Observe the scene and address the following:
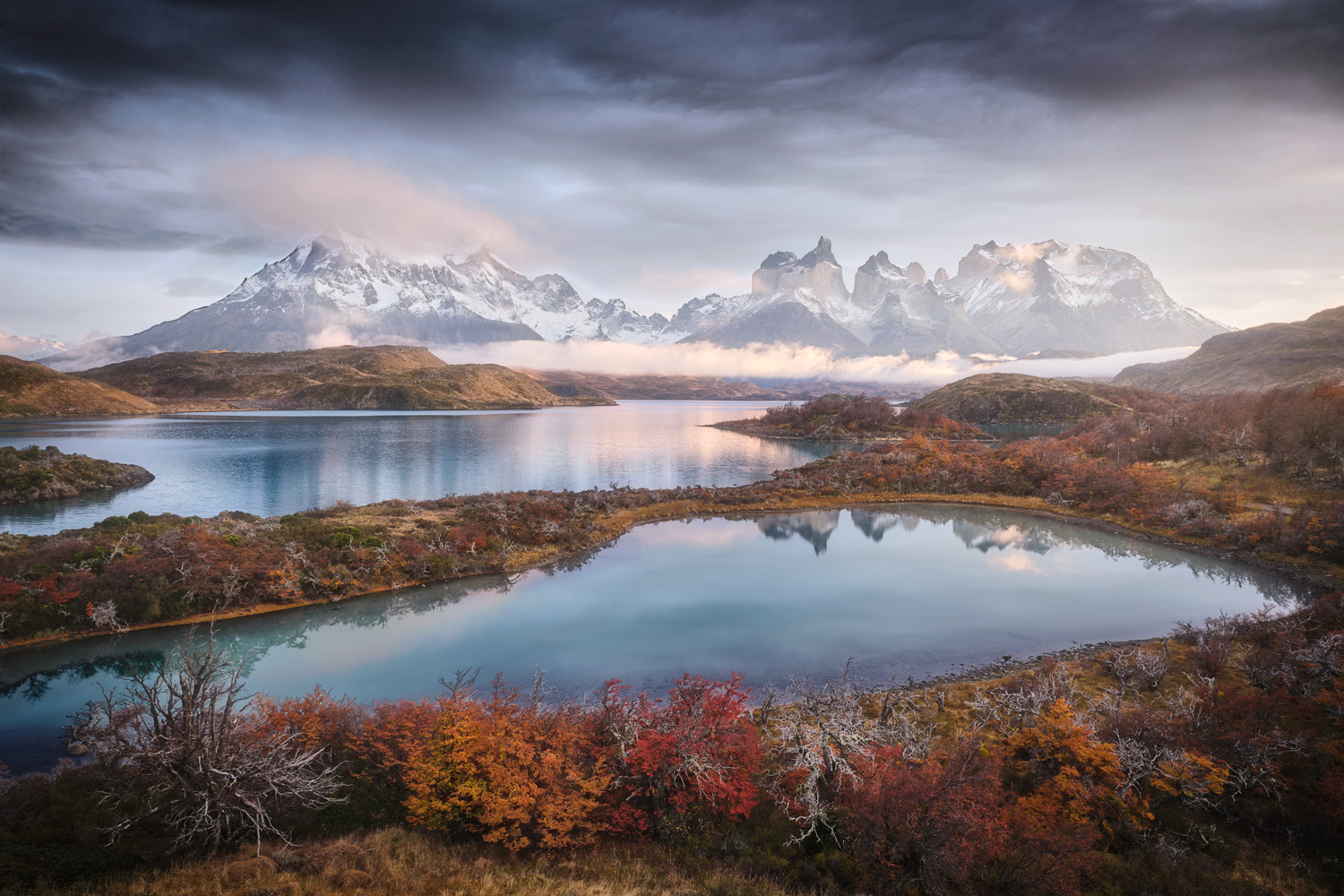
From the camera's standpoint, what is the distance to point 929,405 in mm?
199125

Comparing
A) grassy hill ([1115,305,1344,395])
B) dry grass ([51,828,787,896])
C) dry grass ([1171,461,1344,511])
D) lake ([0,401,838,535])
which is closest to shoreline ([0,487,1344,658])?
dry grass ([51,828,787,896])

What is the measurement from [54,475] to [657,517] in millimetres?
62833

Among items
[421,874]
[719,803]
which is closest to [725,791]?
[719,803]

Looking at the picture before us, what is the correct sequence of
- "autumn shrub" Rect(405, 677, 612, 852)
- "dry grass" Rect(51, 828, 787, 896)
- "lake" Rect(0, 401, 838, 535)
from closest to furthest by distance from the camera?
1. "dry grass" Rect(51, 828, 787, 896)
2. "autumn shrub" Rect(405, 677, 612, 852)
3. "lake" Rect(0, 401, 838, 535)

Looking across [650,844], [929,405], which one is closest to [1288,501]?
[650,844]

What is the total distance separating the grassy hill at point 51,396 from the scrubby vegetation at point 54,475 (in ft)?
427

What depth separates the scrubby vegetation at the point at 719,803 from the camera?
488 inches

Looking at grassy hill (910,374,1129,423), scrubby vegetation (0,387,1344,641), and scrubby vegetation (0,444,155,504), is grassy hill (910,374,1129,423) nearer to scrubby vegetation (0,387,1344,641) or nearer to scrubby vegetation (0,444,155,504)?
scrubby vegetation (0,387,1344,641)

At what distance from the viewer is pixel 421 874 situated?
12.2 metres

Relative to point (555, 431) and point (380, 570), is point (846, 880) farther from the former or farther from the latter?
point (555, 431)

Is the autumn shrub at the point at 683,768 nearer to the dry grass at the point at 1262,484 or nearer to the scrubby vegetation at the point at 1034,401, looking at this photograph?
the dry grass at the point at 1262,484

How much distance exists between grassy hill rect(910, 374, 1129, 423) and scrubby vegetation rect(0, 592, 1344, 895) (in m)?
160

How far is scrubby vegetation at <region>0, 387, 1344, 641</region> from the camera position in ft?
94.2

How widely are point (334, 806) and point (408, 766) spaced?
71.9 inches
